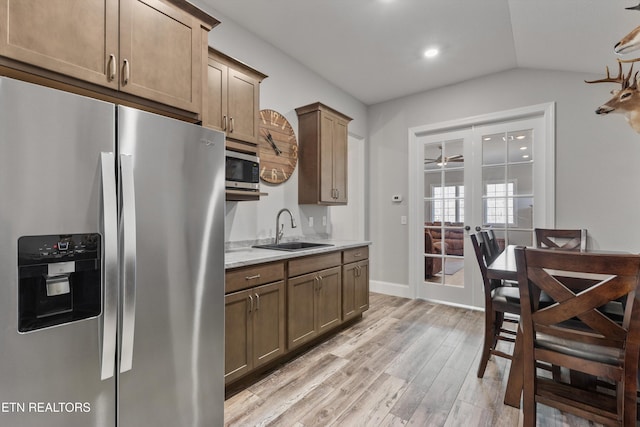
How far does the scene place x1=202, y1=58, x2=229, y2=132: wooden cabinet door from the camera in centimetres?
217

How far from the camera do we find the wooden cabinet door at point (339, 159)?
3.56 metres

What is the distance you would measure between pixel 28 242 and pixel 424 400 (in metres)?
2.26

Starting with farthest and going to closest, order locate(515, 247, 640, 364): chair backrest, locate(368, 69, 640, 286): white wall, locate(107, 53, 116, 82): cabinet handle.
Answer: locate(368, 69, 640, 286): white wall → locate(107, 53, 116, 82): cabinet handle → locate(515, 247, 640, 364): chair backrest

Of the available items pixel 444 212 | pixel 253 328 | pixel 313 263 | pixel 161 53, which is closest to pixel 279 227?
pixel 313 263

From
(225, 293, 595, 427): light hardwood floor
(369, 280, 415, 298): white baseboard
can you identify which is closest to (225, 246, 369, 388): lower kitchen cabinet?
(225, 293, 595, 427): light hardwood floor

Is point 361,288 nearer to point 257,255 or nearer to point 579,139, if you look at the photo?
point 257,255

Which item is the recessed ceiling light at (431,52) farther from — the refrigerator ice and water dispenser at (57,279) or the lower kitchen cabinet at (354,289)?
the refrigerator ice and water dispenser at (57,279)

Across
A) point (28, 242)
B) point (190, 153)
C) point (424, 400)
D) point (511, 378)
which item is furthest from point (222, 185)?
point (511, 378)

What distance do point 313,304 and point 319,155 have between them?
1.60 m

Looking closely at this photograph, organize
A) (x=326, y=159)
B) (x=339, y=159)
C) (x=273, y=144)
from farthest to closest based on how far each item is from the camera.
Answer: (x=339, y=159)
(x=326, y=159)
(x=273, y=144)

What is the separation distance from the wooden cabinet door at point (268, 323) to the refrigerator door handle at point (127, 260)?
3.09ft

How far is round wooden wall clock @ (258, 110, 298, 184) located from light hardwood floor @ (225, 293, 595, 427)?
5.78 feet

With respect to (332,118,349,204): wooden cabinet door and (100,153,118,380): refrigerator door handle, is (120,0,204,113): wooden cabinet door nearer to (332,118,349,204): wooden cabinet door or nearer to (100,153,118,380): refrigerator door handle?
(100,153,118,380): refrigerator door handle

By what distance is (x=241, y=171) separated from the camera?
236 centimetres
